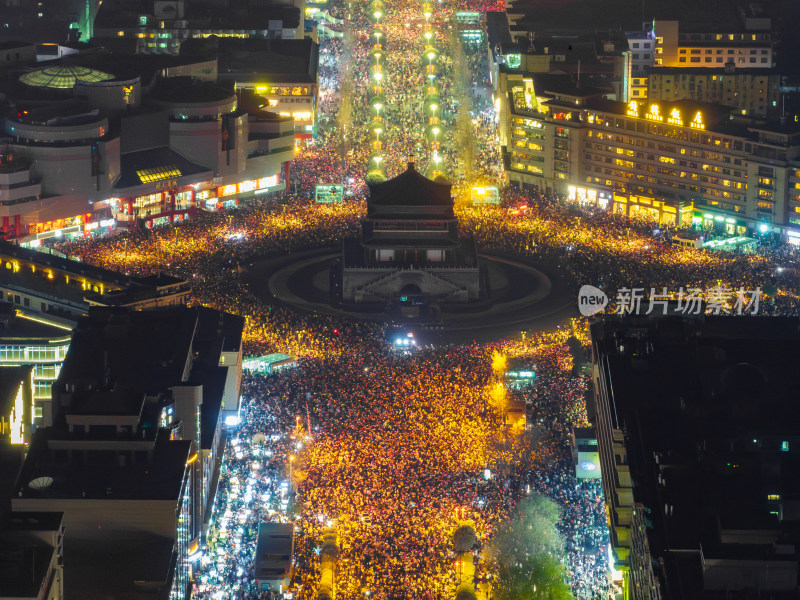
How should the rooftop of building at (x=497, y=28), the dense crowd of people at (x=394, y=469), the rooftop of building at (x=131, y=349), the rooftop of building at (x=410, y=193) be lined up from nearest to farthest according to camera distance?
1. the dense crowd of people at (x=394, y=469)
2. the rooftop of building at (x=131, y=349)
3. the rooftop of building at (x=410, y=193)
4. the rooftop of building at (x=497, y=28)

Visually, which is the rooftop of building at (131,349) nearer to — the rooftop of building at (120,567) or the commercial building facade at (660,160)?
the rooftop of building at (120,567)

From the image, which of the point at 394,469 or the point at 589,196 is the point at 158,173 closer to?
the point at 589,196

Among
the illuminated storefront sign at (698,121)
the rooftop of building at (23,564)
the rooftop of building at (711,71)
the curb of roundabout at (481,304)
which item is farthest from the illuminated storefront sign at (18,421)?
the rooftop of building at (711,71)

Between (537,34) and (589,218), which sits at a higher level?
(537,34)

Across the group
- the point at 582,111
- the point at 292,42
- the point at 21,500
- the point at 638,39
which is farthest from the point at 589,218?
the point at 21,500

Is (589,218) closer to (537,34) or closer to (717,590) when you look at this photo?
(537,34)

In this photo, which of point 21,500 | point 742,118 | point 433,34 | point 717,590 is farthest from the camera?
point 433,34

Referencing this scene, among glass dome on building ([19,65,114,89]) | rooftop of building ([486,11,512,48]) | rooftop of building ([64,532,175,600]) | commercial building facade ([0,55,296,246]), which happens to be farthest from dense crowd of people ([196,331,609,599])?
rooftop of building ([486,11,512,48])
